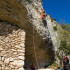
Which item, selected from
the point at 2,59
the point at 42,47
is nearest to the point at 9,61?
the point at 2,59

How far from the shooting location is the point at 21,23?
534cm

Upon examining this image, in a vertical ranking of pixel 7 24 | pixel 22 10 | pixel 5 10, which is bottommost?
pixel 7 24

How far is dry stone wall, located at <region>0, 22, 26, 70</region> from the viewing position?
3654 millimetres

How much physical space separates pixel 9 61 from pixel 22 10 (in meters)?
3.58

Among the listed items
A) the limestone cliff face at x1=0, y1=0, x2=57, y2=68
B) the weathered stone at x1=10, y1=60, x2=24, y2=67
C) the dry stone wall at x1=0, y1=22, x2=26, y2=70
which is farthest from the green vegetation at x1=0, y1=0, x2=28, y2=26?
the weathered stone at x1=10, y1=60, x2=24, y2=67

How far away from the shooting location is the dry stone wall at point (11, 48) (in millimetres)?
3654

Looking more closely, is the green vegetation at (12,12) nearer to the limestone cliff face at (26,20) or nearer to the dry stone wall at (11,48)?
the limestone cliff face at (26,20)

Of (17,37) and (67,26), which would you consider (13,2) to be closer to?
(17,37)

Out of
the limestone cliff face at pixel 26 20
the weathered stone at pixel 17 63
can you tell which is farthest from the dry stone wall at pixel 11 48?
the limestone cliff face at pixel 26 20

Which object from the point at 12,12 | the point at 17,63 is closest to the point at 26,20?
the point at 12,12

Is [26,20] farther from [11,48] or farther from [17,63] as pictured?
[17,63]

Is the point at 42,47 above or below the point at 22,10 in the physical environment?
below

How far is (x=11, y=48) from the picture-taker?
4188 millimetres

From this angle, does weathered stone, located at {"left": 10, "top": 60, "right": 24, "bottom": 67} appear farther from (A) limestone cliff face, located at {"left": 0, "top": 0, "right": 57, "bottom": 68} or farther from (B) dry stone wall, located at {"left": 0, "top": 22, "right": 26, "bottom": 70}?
(A) limestone cliff face, located at {"left": 0, "top": 0, "right": 57, "bottom": 68}
